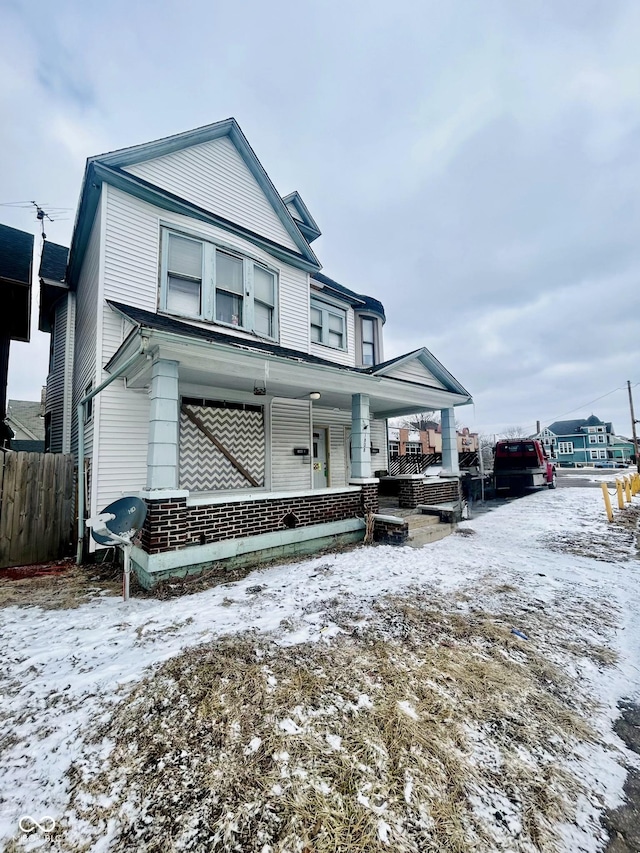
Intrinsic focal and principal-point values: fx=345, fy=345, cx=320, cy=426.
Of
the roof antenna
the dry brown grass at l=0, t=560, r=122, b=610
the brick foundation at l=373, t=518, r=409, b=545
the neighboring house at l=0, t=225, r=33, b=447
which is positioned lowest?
the dry brown grass at l=0, t=560, r=122, b=610

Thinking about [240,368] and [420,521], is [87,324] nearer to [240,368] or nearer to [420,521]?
[240,368]

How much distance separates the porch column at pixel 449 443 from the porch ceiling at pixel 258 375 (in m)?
0.57

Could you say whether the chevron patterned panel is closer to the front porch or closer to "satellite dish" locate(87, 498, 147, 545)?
the front porch

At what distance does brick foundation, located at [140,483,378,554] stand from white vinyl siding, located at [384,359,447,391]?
3135 mm

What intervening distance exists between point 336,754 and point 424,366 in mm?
Result: 9327

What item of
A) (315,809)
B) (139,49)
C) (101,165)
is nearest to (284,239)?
(101,165)

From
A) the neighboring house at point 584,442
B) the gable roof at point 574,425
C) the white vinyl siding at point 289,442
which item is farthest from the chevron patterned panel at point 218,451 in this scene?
the gable roof at point 574,425

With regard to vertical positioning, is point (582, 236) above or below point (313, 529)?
above

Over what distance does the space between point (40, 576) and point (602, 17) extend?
16737 millimetres

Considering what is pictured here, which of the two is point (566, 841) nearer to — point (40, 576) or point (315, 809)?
point (315, 809)

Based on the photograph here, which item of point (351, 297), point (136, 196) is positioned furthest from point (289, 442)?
point (136, 196)

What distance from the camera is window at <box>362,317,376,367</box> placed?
1237 centimetres

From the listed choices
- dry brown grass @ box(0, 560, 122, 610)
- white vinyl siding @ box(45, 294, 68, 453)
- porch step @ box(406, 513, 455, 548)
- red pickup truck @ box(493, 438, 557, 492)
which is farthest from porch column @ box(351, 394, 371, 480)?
red pickup truck @ box(493, 438, 557, 492)

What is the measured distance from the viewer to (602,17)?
8148 millimetres
